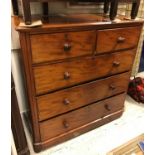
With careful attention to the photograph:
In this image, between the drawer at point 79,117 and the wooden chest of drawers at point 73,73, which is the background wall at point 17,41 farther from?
the drawer at point 79,117

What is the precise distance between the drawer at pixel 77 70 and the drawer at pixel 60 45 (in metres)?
0.06

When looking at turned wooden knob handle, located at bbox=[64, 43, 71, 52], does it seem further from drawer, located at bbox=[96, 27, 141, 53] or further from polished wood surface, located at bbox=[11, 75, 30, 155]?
polished wood surface, located at bbox=[11, 75, 30, 155]

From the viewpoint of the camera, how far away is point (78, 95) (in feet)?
4.20

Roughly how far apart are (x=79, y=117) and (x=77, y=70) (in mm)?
457

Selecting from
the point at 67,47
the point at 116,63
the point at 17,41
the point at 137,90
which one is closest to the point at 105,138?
the point at 116,63

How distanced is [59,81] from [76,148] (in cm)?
64

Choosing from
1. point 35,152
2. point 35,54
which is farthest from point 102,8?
point 35,152

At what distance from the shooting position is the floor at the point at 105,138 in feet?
4.48

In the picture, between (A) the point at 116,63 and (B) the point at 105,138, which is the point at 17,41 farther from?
(B) the point at 105,138

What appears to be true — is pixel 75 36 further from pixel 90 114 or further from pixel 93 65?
pixel 90 114

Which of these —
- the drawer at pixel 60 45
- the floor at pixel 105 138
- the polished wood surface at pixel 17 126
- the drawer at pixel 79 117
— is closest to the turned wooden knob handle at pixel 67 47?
the drawer at pixel 60 45

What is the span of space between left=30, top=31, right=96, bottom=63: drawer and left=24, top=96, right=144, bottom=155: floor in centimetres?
79

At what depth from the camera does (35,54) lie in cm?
96

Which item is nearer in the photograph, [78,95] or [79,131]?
[78,95]
